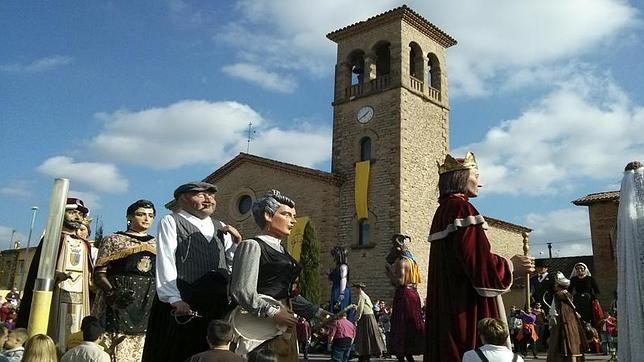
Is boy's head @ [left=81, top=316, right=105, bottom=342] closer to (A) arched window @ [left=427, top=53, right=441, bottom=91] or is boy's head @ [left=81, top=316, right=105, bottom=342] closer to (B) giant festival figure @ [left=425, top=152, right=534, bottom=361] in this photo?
(B) giant festival figure @ [left=425, top=152, right=534, bottom=361]

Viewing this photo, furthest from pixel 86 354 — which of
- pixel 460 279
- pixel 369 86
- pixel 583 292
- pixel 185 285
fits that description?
pixel 369 86

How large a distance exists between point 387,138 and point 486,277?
2163 cm

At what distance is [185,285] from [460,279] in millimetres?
2074

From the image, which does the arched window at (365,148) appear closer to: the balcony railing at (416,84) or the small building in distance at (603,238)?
the balcony railing at (416,84)

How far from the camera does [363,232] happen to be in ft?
82.0

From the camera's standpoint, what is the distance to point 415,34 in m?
27.1

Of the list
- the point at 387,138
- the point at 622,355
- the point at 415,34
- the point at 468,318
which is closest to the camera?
the point at 468,318

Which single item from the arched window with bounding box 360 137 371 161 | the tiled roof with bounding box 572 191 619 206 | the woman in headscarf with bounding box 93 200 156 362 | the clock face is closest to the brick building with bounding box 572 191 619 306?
the tiled roof with bounding box 572 191 619 206

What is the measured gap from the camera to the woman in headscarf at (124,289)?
4.99 meters

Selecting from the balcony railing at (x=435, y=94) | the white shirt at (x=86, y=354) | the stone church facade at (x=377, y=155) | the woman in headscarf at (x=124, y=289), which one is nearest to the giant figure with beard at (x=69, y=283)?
the woman in headscarf at (x=124, y=289)

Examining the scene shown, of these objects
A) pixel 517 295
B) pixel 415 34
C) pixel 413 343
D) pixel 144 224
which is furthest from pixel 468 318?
pixel 415 34

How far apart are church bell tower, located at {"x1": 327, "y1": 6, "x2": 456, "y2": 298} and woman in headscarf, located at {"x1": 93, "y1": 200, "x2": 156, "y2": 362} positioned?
18.7 m

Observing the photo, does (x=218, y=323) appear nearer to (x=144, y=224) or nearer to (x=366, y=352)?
(x=144, y=224)

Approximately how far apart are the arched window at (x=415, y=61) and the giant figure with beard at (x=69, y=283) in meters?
23.3
